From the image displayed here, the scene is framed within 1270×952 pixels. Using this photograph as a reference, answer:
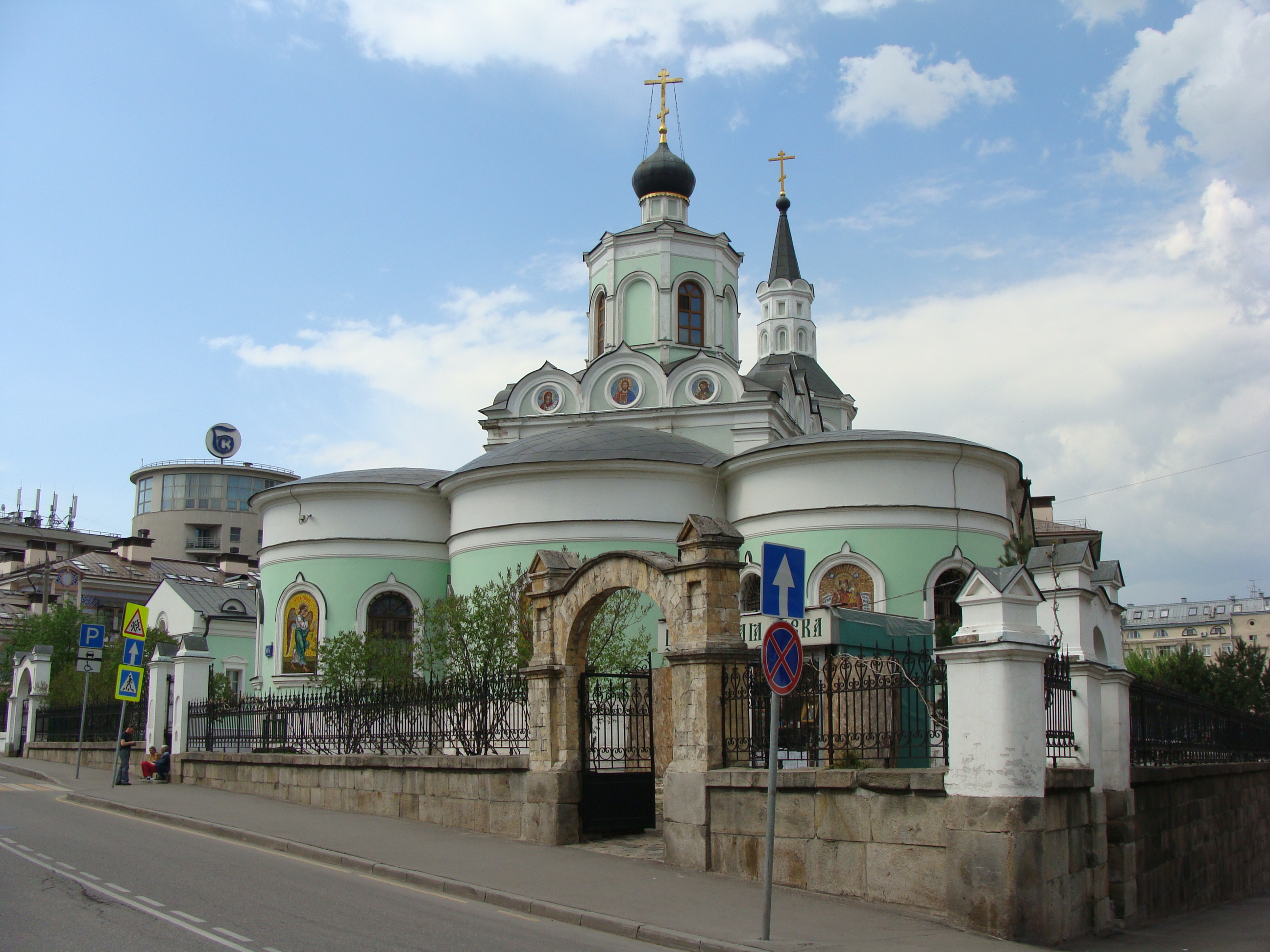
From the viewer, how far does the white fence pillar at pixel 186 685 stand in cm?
2177

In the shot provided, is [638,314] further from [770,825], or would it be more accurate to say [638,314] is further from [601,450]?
[770,825]

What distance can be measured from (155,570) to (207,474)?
2625 centimetres

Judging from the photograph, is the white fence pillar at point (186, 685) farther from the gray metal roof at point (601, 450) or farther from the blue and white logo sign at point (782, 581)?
the blue and white logo sign at point (782, 581)

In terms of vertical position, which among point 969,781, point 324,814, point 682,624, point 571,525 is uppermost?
point 571,525

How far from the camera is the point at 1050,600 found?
1059cm

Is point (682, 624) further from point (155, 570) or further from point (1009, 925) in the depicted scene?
point (155, 570)

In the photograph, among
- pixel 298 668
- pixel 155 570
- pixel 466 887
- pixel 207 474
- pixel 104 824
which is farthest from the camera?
pixel 207 474

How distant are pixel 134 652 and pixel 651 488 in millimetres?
10045

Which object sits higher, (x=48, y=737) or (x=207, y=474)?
(x=207, y=474)

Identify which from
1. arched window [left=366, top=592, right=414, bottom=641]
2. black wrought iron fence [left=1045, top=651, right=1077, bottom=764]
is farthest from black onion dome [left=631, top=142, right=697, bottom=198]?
black wrought iron fence [left=1045, top=651, right=1077, bottom=764]

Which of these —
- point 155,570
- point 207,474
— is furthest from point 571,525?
point 207,474

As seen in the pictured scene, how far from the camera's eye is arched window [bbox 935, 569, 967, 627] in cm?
2309

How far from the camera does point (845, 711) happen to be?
11.2 metres

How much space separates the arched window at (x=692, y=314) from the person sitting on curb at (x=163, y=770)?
17565 mm
